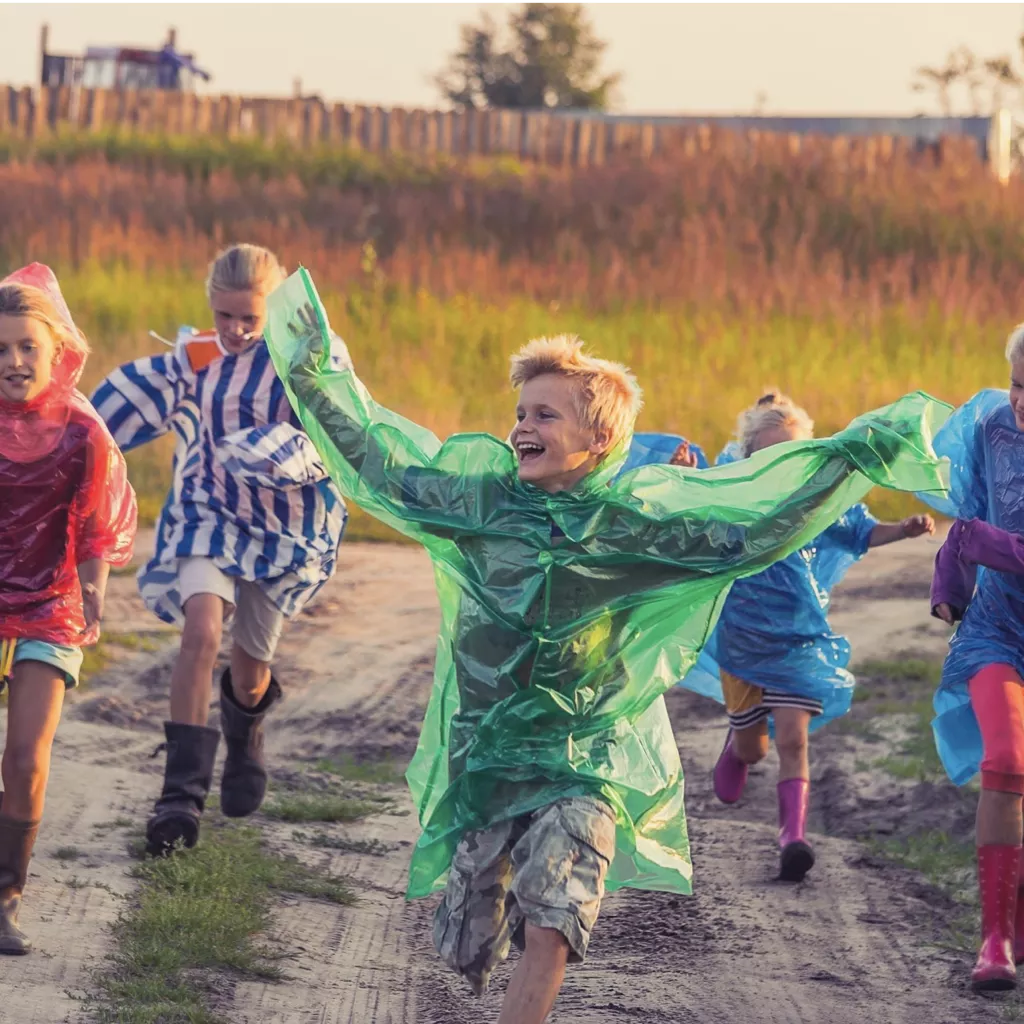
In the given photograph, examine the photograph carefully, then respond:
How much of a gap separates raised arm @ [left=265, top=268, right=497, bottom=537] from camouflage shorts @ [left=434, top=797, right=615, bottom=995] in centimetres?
70

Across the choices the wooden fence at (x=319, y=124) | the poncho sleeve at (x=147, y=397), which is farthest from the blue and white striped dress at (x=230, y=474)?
the wooden fence at (x=319, y=124)

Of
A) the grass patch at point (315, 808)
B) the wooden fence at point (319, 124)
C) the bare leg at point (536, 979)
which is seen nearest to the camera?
the bare leg at point (536, 979)

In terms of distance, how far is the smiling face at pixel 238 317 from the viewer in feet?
19.8

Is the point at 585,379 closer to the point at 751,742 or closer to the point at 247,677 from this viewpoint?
the point at 247,677

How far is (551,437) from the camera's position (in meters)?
4.16

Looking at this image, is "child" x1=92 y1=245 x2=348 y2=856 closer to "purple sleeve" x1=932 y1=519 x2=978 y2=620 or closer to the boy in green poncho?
the boy in green poncho

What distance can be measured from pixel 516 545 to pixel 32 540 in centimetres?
148

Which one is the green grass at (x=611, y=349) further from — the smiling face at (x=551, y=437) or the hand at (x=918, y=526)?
the smiling face at (x=551, y=437)

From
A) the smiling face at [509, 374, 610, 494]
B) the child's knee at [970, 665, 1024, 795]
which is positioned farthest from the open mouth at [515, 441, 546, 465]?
the child's knee at [970, 665, 1024, 795]

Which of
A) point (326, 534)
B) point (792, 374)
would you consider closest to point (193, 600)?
point (326, 534)

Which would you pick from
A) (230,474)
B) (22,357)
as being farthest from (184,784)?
(22,357)

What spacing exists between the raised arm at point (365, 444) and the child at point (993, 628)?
147 cm

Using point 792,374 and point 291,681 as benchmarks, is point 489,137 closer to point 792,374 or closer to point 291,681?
point 792,374

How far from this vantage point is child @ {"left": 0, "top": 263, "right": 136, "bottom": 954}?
486 cm
